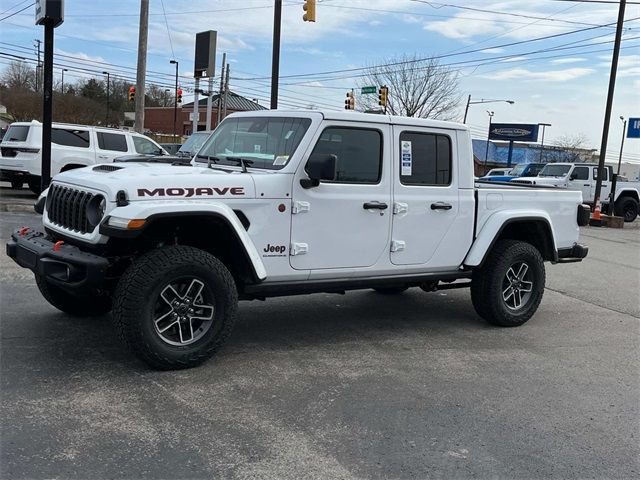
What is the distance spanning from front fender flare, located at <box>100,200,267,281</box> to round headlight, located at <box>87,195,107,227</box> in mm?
225

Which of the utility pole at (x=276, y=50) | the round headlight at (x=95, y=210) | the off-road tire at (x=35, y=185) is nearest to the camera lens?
the round headlight at (x=95, y=210)

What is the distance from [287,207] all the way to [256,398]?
1467 millimetres

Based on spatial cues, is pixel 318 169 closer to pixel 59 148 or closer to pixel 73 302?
pixel 73 302

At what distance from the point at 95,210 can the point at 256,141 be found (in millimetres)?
1488

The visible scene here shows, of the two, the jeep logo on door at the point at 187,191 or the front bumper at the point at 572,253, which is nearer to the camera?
the jeep logo on door at the point at 187,191

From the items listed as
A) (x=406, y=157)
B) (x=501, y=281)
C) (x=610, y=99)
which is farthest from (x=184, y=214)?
(x=610, y=99)

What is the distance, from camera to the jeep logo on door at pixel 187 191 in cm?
411

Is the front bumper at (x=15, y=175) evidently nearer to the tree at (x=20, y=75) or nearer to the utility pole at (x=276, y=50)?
the utility pole at (x=276, y=50)

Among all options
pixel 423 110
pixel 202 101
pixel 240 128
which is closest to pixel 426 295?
pixel 240 128

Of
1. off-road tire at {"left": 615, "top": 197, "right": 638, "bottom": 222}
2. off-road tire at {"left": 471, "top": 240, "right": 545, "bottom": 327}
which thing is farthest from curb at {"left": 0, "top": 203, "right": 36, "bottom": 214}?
off-road tire at {"left": 615, "top": 197, "right": 638, "bottom": 222}

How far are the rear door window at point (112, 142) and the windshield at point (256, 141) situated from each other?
10035 millimetres

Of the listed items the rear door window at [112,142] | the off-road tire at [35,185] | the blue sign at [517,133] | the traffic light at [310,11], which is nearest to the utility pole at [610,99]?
the traffic light at [310,11]

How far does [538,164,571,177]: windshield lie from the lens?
69.5ft

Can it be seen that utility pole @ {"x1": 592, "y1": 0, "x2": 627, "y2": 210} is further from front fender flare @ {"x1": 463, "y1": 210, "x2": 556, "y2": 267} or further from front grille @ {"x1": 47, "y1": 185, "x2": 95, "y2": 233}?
front grille @ {"x1": 47, "y1": 185, "x2": 95, "y2": 233}
